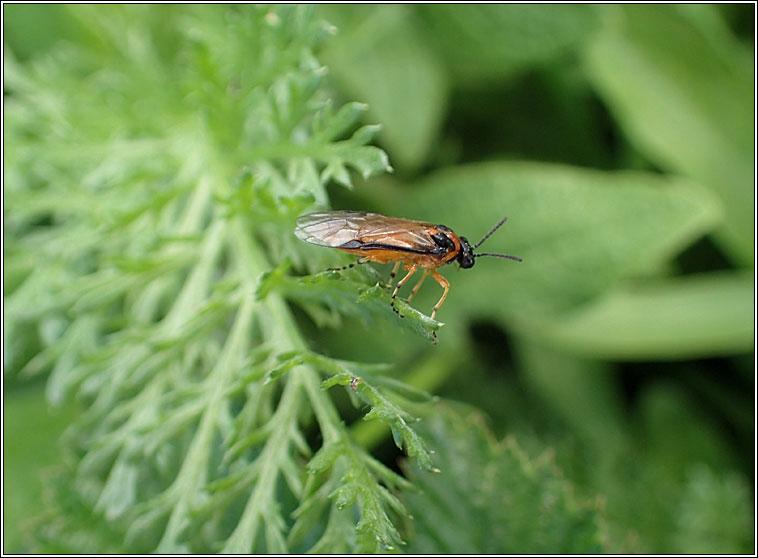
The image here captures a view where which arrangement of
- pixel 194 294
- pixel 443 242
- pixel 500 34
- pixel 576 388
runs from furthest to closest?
pixel 576 388 → pixel 500 34 → pixel 194 294 → pixel 443 242

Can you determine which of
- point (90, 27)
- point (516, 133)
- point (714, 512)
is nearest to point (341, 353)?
point (516, 133)

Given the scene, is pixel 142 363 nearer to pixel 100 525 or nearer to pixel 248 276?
pixel 248 276

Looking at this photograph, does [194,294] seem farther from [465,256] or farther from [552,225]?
[552,225]

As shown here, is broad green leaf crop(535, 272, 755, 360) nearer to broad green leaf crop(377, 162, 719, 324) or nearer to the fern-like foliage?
broad green leaf crop(377, 162, 719, 324)

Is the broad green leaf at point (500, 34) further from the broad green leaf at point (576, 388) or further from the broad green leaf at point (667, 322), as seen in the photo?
the broad green leaf at point (576, 388)

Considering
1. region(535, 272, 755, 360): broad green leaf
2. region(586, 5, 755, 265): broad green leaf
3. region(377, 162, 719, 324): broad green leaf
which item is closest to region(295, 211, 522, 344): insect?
region(377, 162, 719, 324): broad green leaf

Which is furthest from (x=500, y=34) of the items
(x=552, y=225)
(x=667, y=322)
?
(x=667, y=322)

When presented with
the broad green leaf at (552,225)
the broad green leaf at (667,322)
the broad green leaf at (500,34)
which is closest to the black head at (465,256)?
the broad green leaf at (552,225)
